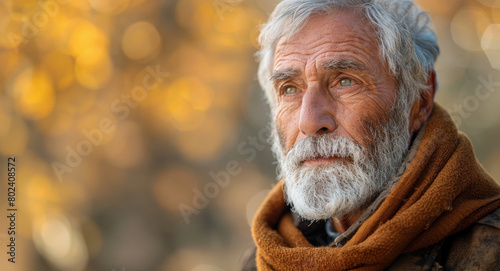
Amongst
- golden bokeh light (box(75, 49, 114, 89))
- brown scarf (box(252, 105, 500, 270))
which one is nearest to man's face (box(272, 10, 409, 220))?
brown scarf (box(252, 105, 500, 270))

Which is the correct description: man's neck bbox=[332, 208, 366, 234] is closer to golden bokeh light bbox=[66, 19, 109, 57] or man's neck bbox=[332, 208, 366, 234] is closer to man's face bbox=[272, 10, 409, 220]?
man's face bbox=[272, 10, 409, 220]

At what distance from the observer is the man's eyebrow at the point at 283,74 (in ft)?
7.90

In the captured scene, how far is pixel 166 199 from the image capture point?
22.6 feet

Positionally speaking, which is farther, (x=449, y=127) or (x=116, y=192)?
(x=116, y=192)

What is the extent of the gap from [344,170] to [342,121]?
0.25 metres

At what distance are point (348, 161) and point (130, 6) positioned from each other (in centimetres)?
502

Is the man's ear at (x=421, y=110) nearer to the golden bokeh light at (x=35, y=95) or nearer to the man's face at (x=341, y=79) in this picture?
the man's face at (x=341, y=79)

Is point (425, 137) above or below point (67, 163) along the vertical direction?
above

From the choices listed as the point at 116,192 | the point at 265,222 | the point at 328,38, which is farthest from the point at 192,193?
the point at 328,38

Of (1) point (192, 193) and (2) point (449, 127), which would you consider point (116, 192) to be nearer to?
(1) point (192, 193)

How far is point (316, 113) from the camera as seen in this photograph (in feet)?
7.39
